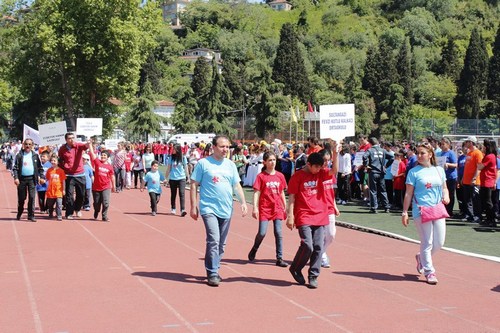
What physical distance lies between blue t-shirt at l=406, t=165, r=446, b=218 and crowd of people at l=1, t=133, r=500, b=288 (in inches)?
0.5

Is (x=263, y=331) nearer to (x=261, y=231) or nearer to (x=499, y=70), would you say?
(x=261, y=231)

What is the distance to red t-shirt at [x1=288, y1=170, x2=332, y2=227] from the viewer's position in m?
9.30

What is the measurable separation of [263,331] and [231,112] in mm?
85321

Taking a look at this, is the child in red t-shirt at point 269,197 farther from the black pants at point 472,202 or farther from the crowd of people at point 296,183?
the black pants at point 472,202

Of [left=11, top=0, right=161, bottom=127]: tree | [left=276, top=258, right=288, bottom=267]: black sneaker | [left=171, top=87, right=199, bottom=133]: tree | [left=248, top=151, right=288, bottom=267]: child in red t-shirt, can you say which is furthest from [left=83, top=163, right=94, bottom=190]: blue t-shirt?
[left=171, top=87, right=199, bottom=133]: tree

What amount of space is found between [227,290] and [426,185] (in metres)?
3.01

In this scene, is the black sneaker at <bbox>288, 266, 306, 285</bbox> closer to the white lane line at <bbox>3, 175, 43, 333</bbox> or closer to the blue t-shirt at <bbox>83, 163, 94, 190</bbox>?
the white lane line at <bbox>3, 175, 43, 333</bbox>

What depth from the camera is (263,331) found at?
705 centimetres

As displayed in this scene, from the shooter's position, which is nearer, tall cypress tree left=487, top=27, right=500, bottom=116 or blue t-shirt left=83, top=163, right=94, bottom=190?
blue t-shirt left=83, top=163, right=94, bottom=190

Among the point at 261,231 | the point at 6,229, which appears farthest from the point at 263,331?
the point at 6,229

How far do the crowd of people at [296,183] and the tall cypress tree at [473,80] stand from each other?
72.7 metres

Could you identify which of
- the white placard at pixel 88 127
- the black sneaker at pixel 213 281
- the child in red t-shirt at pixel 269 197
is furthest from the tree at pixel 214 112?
the black sneaker at pixel 213 281

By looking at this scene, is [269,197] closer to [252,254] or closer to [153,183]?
[252,254]

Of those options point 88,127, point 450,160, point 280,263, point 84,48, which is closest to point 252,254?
point 280,263
